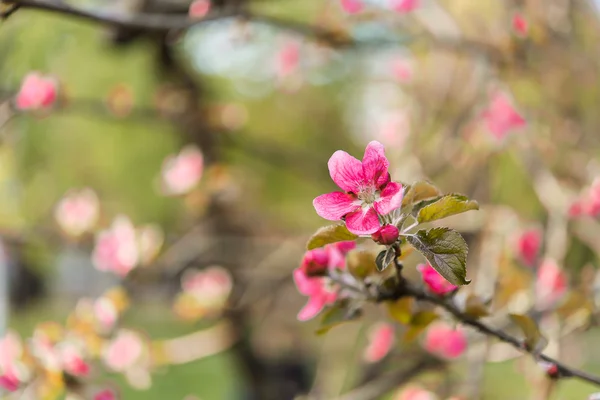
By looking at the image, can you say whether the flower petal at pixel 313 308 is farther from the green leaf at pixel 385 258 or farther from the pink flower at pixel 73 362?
the pink flower at pixel 73 362

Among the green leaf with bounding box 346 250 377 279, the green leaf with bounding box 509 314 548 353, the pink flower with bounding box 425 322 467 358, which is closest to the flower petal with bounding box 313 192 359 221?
the green leaf with bounding box 346 250 377 279

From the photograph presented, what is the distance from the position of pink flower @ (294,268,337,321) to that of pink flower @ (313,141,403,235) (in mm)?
175

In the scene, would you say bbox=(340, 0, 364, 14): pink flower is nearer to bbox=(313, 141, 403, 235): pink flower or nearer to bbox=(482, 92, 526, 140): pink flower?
bbox=(482, 92, 526, 140): pink flower

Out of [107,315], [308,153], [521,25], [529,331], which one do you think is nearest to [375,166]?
[529,331]

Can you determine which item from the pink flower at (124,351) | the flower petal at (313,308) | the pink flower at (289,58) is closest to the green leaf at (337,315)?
the flower petal at (313,308)

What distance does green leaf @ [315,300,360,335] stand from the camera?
62 centimetres

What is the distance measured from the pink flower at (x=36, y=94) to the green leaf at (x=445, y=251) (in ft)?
3.59

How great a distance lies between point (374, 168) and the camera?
0.48m

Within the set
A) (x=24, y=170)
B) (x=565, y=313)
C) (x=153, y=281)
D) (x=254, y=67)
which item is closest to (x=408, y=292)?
(x=565, y=313)

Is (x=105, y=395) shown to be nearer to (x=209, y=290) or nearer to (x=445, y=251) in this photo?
(x=445, y=251)

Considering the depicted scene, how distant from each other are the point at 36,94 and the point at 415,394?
0.97 metres

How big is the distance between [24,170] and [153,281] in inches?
48.3

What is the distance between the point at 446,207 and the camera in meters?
0.49

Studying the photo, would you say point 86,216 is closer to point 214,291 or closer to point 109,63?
point 214,291
